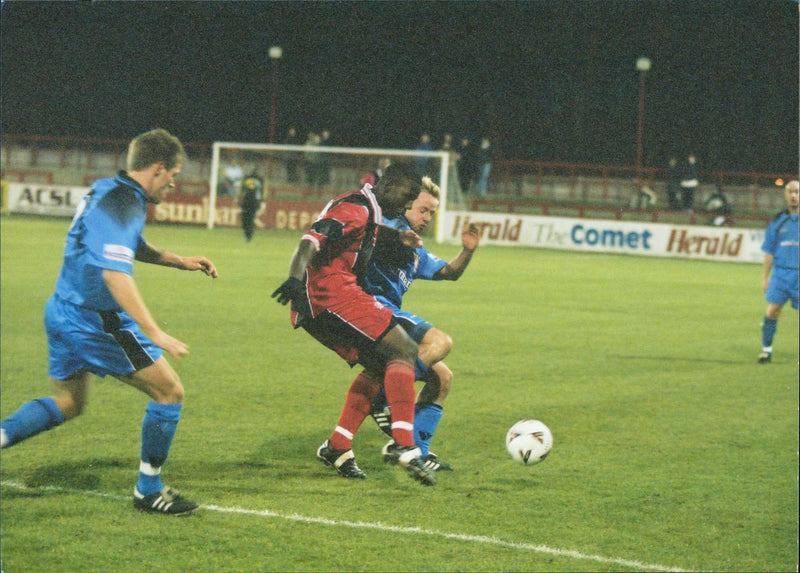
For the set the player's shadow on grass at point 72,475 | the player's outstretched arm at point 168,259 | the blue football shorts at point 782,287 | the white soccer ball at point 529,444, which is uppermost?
the player's outstretched arm at point 168,259

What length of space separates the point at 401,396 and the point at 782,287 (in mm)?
7676

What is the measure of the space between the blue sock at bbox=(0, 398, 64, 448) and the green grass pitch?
1.35 ft

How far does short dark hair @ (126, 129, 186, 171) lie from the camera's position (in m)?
4.94

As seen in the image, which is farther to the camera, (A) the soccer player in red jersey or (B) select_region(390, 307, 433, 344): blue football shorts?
(B) select_region(390, 307, 433, 344): blue football shorts

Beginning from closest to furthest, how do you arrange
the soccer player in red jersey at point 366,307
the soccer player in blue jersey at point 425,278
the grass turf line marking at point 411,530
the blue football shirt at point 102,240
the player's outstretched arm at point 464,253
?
the blue football shirt at point 102,240 → the grass turf line marking at point 411,530 → the soccer player in red jersey at point 366,307 → the soccer player in blue jersey at point 425,278 → the player's outstretched arm at point 464,253

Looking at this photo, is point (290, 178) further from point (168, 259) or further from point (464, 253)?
point (168, 259)

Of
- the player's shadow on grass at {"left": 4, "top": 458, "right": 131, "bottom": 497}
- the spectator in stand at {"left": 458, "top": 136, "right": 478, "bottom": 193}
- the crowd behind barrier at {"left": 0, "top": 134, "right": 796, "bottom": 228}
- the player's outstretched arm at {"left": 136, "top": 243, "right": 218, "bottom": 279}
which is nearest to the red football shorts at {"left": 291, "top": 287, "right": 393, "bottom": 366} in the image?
the player's outstretched arm at {"left": 136, "top": 243, "right": 218, "bottom": 279}

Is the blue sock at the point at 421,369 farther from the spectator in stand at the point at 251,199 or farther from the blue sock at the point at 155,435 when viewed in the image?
the spectator in stand at the point at 251,199

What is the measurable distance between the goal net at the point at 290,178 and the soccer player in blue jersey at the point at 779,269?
19.1m

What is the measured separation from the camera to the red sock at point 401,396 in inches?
228

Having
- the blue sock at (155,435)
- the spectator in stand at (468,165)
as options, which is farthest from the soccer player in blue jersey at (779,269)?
the spectator in stand at (468,165)

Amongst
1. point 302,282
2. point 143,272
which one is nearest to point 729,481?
point 302,282

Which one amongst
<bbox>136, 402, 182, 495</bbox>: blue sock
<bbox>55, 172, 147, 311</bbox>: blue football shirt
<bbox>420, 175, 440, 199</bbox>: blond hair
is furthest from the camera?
<bbox>420, 175, 440, 199</bbox>: blond hair

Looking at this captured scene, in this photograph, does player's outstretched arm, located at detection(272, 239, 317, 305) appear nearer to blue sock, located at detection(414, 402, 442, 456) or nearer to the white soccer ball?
blue sock, located at detection(414, 402, 442, 456)
